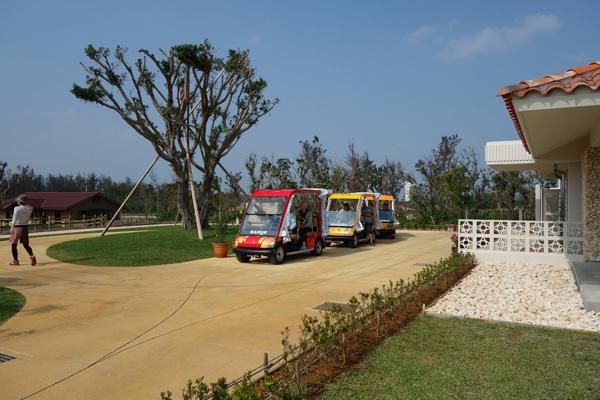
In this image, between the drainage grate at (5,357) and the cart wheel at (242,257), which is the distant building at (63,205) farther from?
the drainage grate at (5,357)

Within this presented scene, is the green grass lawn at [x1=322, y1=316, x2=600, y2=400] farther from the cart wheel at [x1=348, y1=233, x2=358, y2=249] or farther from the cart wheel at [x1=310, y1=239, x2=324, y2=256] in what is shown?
the cart wheel at [x1=348, y1=233, x2=358, y2=249]

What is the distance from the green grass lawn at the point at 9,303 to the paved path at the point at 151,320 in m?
0.14

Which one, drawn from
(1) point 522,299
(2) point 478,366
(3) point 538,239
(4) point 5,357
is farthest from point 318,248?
(4) point 5,357

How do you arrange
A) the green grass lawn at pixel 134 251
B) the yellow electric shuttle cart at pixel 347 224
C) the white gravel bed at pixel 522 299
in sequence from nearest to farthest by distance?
the white gravel bed at pixel 522 299, the green grass lawn at pixel 134 251, the yellow electric shuttle cart at pixel 347 224

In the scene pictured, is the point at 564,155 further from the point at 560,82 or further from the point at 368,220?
the point at 368,220

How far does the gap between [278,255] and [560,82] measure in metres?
7.49

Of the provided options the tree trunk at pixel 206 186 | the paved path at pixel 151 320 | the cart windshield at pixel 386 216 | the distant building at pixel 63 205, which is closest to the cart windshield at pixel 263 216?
the paved path at pixel 151 320

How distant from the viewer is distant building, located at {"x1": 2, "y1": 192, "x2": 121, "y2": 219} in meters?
37.8

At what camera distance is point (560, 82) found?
19.1 feet

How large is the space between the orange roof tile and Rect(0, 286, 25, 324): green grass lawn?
24.0ft

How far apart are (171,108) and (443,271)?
1687 centimetres

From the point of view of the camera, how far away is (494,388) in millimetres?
3598

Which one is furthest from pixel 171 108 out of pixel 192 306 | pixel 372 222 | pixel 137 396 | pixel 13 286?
pixel 137 396

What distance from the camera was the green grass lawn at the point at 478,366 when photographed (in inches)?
140
